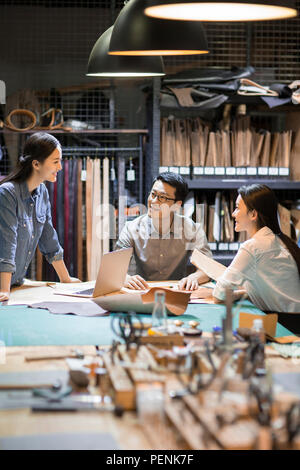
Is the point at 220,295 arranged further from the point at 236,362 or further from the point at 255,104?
the point at 255,104

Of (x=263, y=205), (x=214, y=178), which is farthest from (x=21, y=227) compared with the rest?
(x=214, y=178)

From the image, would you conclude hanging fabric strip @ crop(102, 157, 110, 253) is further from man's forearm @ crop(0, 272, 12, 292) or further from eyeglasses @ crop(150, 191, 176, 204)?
man's forearm @ crop(0, 272, 12, 292)

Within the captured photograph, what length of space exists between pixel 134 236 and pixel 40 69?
3.85 meters

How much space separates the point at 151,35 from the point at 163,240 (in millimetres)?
1915

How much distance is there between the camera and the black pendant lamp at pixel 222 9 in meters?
2.33

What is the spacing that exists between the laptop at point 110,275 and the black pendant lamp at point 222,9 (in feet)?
5.35

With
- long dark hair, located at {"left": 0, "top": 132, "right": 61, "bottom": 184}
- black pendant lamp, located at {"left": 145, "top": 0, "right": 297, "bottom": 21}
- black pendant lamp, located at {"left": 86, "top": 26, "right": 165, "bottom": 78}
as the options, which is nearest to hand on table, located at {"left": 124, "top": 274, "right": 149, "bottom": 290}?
long dark hair, located at {"left": 0, "top": 132, "right": 61, "bottom": 184}

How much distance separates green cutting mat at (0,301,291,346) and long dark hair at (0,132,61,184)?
0.92 m

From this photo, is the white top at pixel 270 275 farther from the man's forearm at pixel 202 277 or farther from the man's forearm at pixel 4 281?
the man's forearm at pixel 4 281

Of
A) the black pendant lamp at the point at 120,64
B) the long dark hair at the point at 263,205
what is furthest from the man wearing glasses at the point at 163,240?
the black pendant lamp at the point at 120,64

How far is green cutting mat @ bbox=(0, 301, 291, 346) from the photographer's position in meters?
3.03

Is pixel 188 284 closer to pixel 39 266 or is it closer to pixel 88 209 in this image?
pixel 88 209

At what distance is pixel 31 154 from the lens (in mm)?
4312

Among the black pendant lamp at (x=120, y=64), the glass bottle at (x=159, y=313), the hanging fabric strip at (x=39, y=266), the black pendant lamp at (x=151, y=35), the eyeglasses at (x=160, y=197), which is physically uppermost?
the black pendant lamp at (x=151, y=35)
